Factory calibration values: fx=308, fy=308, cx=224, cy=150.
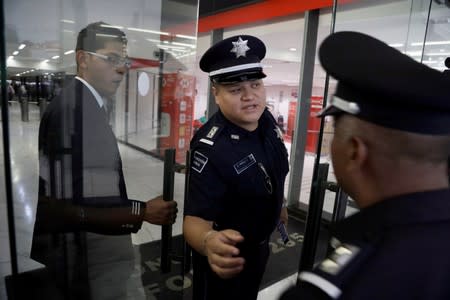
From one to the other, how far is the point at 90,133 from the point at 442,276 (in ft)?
3.69

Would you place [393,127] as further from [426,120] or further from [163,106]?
[163,106]

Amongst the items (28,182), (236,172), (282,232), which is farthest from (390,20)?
(28,182)

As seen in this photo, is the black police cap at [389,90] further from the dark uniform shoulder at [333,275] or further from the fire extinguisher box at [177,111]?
the fire extinguisher box at [177,111]

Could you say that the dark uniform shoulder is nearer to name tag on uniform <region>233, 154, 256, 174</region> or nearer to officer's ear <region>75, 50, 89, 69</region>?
name tag on uniform <region>233, 154, 256, 174</region>

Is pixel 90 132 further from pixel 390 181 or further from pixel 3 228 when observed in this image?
pixel 390 181

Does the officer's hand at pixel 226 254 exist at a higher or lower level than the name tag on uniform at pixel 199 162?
lower

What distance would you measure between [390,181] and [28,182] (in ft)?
3.89

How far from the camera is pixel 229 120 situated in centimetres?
129

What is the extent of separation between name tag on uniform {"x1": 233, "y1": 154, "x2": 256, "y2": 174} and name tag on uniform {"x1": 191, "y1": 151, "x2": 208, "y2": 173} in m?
0.12

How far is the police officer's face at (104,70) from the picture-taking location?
1093 mm

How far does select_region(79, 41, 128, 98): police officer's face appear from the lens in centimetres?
109

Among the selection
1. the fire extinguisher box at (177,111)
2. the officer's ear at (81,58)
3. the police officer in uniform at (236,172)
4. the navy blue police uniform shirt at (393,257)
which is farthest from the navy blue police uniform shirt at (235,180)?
the navy blue police uniform shirt at (393,257)

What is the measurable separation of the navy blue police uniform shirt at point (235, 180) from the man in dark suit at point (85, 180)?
0.23 meters

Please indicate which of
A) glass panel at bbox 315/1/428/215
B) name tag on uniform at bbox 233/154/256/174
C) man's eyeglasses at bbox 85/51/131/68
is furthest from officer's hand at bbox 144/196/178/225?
glass panel at bbox 315/1/428/215
